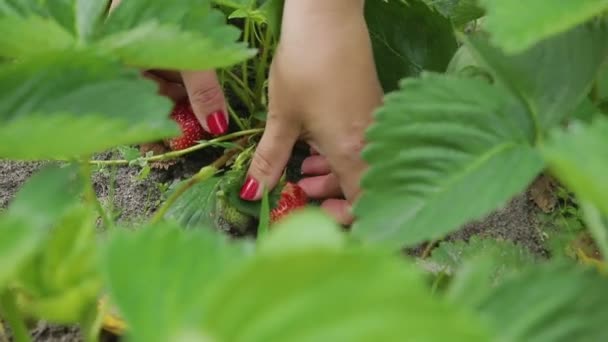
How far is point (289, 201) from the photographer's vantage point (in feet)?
3.06

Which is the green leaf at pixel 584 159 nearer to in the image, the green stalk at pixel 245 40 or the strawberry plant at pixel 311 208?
the strawberry plant at pixel 311 208

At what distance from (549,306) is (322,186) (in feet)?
2.01

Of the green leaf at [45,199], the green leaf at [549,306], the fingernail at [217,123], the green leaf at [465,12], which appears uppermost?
the green leaf at [45,199]

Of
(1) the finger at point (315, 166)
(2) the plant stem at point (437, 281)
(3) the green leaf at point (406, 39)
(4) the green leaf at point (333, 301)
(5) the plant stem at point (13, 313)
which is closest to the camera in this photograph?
(4) the green leaf at point (333, 301)

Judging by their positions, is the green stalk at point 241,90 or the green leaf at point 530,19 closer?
the green leaf at point 530,19

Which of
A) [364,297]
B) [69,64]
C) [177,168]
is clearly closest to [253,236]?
[177,168]

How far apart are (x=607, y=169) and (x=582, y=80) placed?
0.21 meters

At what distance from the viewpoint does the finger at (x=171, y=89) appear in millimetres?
1020

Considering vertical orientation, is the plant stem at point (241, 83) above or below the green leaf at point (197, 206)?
above

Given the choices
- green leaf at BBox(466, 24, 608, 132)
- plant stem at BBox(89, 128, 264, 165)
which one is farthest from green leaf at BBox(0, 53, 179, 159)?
plant stem at BBox(89, 128, 264, 165)

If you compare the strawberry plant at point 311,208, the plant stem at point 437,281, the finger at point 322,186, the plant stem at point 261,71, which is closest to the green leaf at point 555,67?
the strawberry plant at point 311,208

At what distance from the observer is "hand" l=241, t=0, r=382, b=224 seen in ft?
2.47

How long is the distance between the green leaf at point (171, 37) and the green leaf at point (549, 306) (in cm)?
20

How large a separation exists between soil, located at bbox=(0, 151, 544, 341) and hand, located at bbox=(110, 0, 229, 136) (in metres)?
0.08
